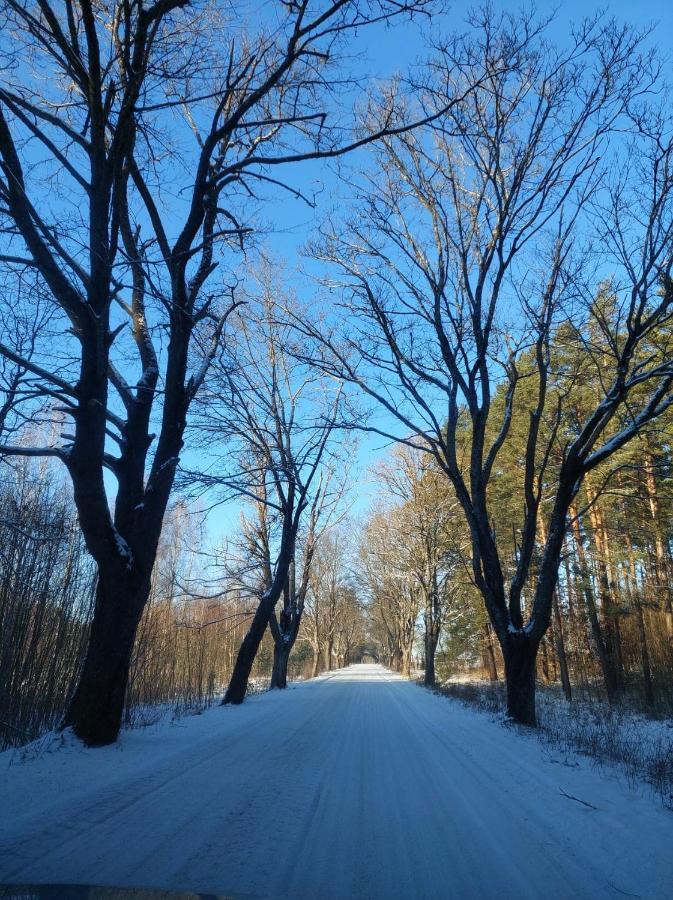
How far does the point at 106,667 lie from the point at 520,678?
6.89 metres

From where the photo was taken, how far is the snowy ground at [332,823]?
3162mm

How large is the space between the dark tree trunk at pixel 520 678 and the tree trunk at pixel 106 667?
21.3 feet

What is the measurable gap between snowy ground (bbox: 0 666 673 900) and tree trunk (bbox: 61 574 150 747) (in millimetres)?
319

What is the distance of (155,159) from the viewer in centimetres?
862

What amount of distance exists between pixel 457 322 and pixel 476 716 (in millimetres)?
7916

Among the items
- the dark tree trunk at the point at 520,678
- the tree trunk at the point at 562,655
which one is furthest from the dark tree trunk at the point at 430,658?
the dark tree trunk at the point at 520,678

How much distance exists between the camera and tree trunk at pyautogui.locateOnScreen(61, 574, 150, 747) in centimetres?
707

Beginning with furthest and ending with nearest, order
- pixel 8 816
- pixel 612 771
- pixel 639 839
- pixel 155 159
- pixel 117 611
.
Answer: pixel 155 159, pixel 117 611, pixel 612 771, pixel 8 816, pixel 639 839

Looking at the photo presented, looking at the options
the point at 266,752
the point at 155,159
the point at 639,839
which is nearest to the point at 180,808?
the point at 266,752

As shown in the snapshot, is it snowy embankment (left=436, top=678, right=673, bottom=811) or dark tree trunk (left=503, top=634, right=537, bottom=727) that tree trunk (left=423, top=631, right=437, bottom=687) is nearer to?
snowy embankment (left=436, top=678, right=673, bottom=811)

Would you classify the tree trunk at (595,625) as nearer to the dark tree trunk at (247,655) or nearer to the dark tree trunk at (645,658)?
the dark tree trunk at (645,658)

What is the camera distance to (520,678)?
33.3 feet

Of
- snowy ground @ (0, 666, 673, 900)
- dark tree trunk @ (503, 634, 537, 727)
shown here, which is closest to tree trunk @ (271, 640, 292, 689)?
dark tree trunk @ (503, 634, 537, 727)

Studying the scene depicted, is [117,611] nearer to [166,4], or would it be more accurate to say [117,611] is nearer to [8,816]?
[8,816]
